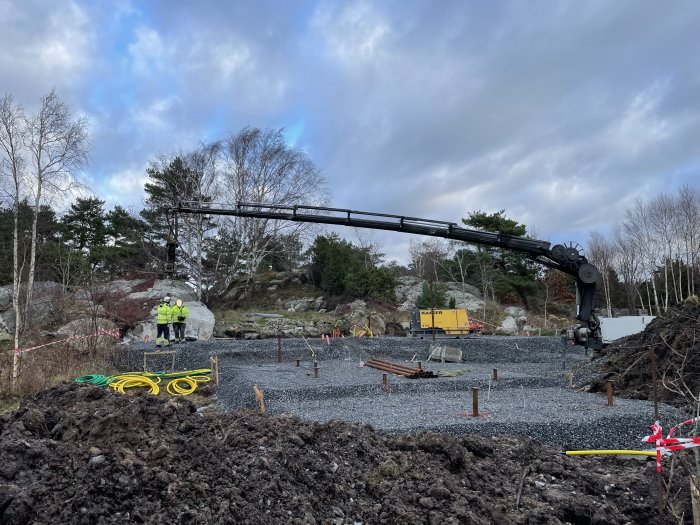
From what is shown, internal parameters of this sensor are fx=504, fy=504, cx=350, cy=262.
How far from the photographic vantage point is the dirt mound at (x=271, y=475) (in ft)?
11.1

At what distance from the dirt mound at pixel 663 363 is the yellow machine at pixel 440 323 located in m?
9.29

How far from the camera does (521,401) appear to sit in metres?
8.95

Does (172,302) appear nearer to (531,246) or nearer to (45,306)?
(45,306)

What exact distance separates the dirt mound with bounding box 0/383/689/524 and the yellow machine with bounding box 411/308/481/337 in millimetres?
15326

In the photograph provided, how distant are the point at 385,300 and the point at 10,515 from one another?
94.5ft

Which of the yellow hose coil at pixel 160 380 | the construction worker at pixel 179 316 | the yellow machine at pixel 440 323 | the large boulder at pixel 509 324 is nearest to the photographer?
the yellow hose coil at pixel 160 380

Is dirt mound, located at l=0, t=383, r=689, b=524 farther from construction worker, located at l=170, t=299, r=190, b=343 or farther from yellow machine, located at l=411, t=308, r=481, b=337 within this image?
yellow machine, located at l=411, t=308, r=481, b=337

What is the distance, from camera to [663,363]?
9828 mm

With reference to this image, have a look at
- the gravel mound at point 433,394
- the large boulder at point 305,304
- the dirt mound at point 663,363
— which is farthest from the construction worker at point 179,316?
the large boulder at point 305,304

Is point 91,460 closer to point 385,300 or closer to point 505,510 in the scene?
point 505,510

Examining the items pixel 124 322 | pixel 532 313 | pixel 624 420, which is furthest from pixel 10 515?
pixel 532 313

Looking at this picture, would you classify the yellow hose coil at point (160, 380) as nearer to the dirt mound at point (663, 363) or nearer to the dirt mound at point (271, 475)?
the dirt mound at point (271, 475)

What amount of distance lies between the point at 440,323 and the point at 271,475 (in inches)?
690

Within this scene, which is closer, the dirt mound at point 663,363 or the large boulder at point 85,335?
the dirt mound at point 663,363
